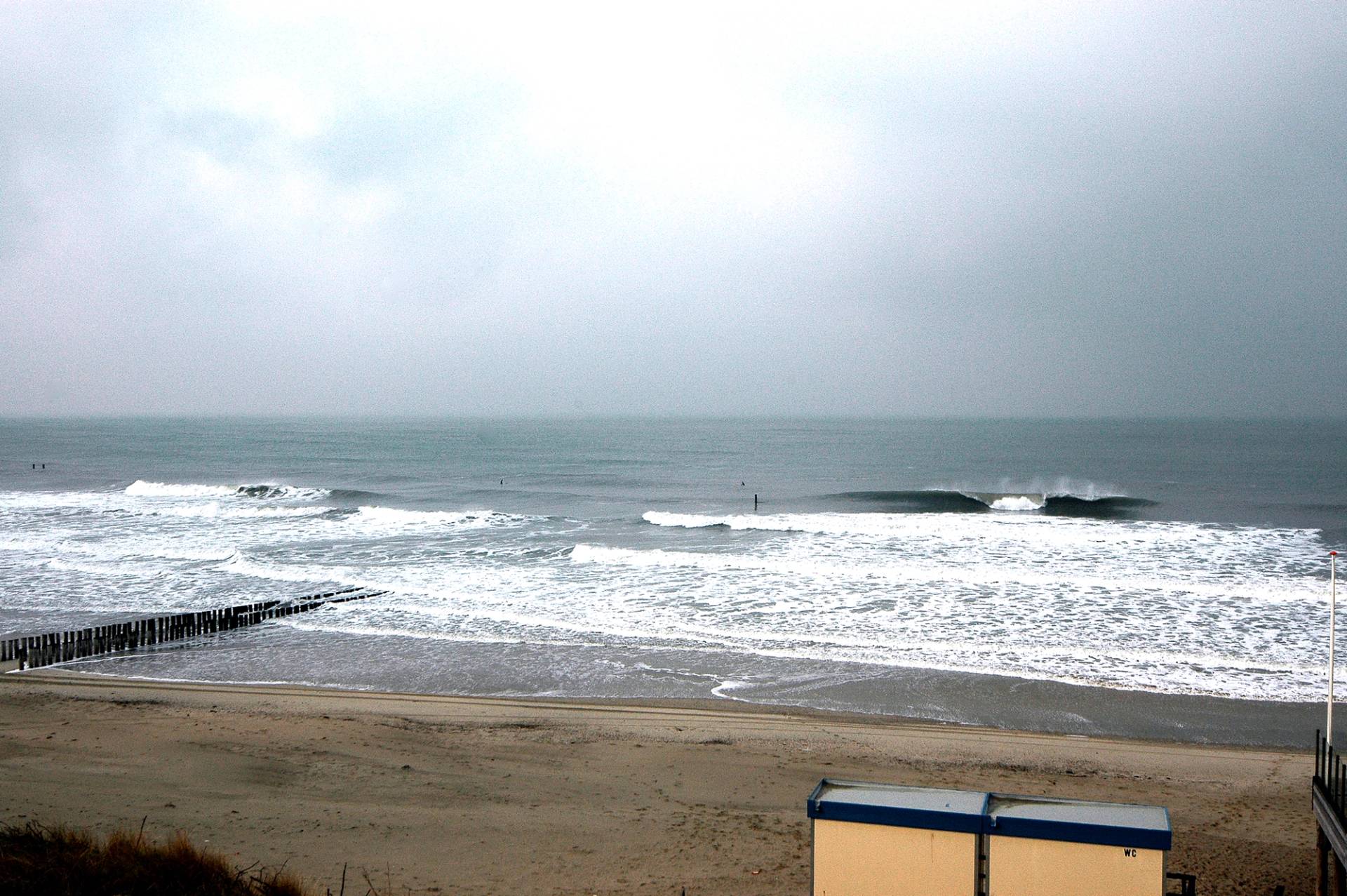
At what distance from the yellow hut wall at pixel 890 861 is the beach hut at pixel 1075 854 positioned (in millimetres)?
165

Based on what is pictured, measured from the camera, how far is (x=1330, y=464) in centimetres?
7281

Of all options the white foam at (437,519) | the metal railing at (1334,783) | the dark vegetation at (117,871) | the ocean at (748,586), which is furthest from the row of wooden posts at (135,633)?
the metal railing at (1334,783)

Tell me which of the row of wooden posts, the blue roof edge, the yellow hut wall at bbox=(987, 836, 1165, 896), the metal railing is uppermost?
the blue roof edge

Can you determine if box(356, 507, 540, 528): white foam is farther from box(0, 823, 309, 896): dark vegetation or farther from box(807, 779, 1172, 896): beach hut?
box(807, 779, 1172, 896): beach hut

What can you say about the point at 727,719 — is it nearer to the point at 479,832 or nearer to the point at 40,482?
the point at 479,832

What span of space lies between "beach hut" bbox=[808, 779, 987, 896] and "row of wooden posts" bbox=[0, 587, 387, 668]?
1801 cm

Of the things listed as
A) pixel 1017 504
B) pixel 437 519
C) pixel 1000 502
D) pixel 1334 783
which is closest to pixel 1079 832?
pixel 1334 783

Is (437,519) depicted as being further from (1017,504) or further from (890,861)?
(890,861)

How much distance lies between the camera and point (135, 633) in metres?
19.1

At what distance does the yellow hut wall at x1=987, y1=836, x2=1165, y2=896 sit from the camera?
206 inches

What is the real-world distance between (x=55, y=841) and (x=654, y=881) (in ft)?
17.1

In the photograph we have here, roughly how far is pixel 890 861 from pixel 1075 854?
1080 mm

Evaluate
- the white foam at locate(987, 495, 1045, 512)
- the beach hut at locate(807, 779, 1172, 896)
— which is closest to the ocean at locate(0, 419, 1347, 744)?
the white foam at locate(987, 495, 1045, 512)

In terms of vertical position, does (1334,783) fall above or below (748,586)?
above
